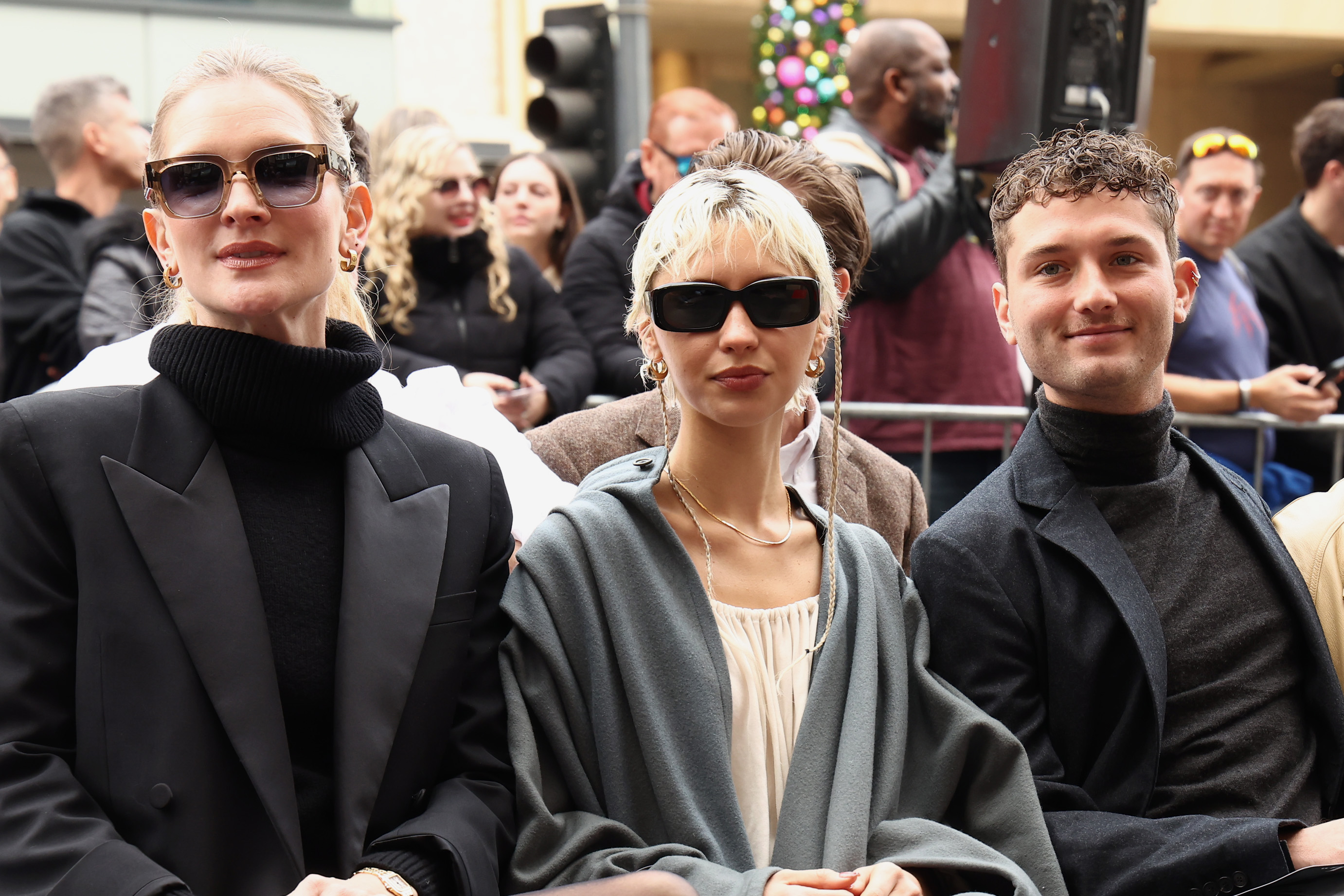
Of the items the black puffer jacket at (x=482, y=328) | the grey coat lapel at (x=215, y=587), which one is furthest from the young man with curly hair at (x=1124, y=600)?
the black puffer jacket at (x=482, y=328)

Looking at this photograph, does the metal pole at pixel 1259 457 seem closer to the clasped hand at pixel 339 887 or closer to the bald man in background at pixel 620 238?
the bald man in background at pixel 620 238

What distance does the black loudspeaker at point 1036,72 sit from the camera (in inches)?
185

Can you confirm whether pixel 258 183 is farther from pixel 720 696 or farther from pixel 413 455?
pixel 720 696

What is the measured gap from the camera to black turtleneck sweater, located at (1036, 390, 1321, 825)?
8.10 feet

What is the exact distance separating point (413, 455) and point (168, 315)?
1.97ft

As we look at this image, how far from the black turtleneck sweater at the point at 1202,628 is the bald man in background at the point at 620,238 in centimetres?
275

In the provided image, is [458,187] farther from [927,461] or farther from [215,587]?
[215,587]

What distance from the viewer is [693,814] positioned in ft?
7.24

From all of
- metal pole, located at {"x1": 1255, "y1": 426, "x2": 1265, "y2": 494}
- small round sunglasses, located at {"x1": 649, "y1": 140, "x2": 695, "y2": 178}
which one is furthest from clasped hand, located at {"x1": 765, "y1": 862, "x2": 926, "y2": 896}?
small round sunglasses, located at {"x1": 649, "y1": 140, "x2": 695, "y2": 178}

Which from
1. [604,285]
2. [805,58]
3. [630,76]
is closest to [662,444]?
[604,285]

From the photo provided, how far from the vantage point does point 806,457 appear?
131 inches

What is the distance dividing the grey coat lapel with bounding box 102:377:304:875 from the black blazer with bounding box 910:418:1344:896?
3.86 feet

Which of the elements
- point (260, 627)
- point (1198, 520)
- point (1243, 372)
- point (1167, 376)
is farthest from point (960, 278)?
point (260, 627)

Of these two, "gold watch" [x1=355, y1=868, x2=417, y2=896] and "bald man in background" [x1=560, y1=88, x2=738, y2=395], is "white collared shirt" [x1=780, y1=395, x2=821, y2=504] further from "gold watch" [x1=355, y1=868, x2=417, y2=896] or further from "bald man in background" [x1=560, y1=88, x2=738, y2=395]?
"bald man in background" [x1=560, y1=88, x2=738, y2=395]
